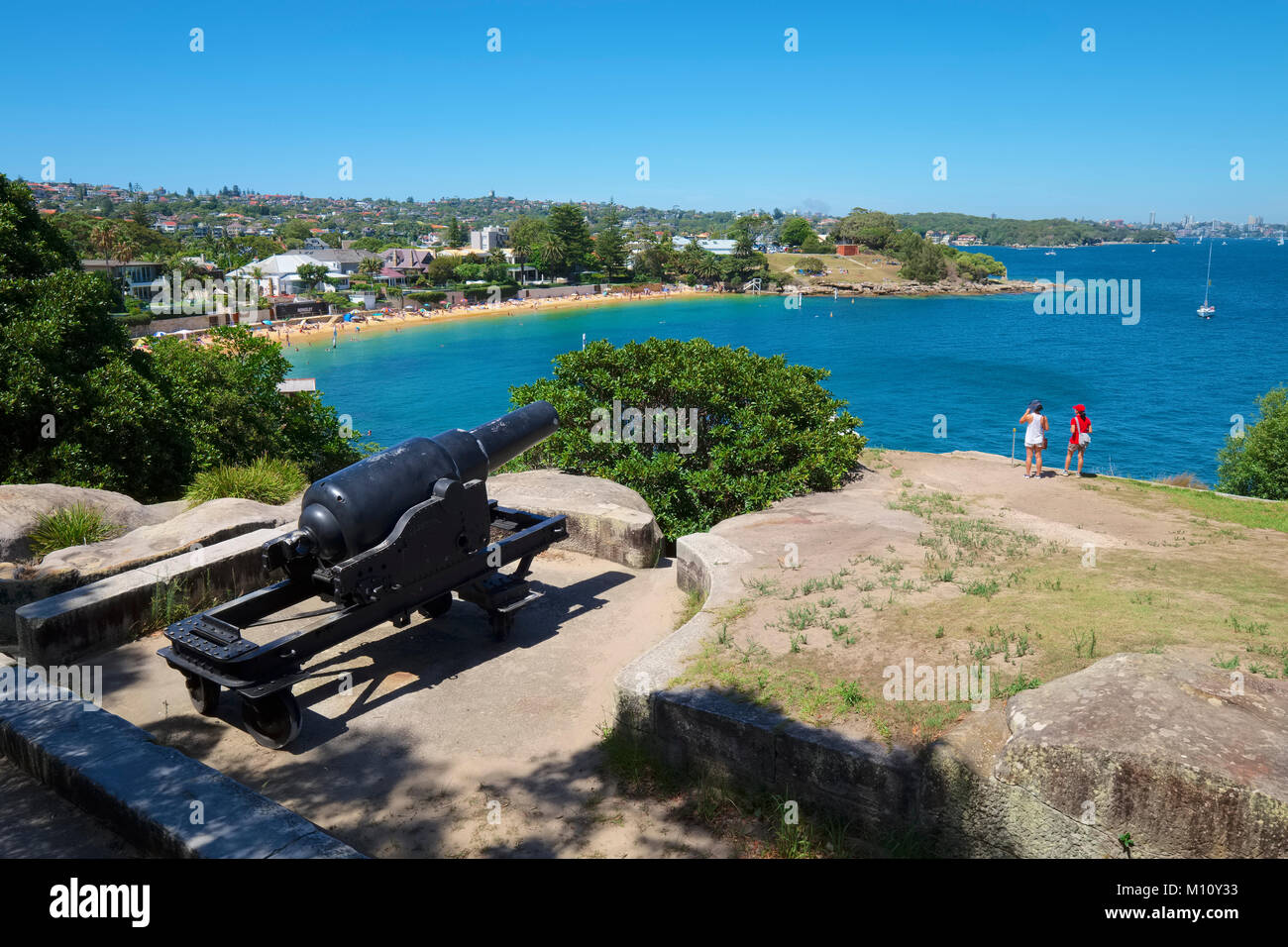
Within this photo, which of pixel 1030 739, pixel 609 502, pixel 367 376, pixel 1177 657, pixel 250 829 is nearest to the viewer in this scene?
pixel 250 829

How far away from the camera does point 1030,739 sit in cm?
421

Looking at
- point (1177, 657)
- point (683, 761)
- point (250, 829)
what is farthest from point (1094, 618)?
point (250, 829)

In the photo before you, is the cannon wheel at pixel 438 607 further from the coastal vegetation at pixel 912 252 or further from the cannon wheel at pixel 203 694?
the coastal vegetation at pixel 912 252

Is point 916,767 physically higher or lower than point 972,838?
higher

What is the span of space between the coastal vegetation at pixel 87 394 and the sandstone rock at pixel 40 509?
2.41 metres

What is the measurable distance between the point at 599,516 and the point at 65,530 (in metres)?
5.10

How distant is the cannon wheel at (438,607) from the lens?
7.38m

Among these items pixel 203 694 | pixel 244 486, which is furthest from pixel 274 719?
pixel 244 486

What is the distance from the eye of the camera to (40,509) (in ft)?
27.9

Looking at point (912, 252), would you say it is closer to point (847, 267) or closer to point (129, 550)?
point (847, 267)

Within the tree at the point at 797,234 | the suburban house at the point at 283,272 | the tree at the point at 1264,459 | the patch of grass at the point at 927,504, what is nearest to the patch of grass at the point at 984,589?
the patch of grass at the point at 927,504

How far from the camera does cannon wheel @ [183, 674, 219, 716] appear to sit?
5.70 meters
